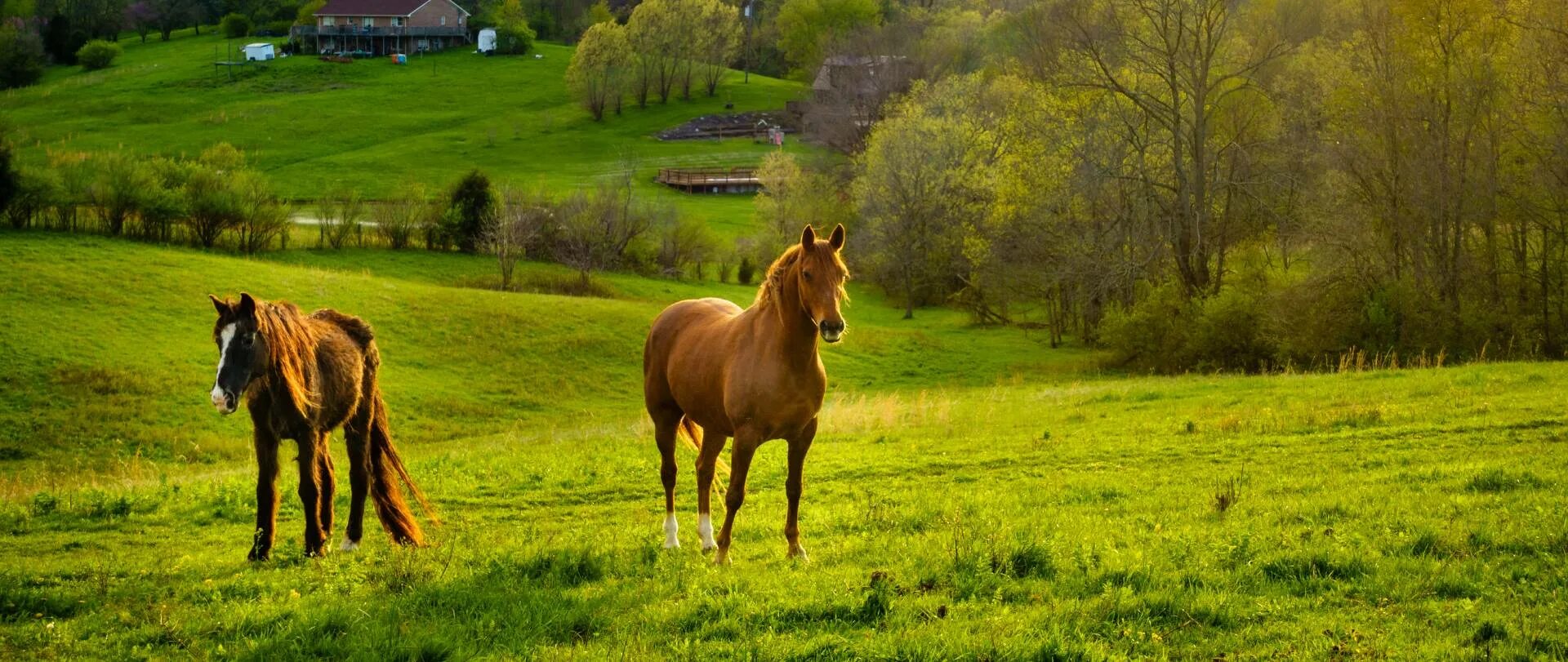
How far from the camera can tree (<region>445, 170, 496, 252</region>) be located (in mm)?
57312

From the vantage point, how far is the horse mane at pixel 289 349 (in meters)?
9.56

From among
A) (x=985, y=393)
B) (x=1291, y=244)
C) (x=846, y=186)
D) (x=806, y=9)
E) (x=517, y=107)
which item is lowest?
(x=985, y=393)

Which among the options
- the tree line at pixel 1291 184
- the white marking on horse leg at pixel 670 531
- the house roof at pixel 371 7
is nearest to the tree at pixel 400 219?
the tree line at pixel 1291 184

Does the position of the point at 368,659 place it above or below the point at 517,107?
below

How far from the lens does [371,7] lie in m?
125

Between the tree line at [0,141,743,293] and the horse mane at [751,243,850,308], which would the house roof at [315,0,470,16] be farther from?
the horse mane at [751,243,850,308]

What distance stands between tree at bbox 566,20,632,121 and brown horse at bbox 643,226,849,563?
103 m

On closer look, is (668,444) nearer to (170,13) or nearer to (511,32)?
(511,32)

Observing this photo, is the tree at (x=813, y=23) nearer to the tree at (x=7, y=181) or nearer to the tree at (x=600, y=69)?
the tree at (x=600, y=69)

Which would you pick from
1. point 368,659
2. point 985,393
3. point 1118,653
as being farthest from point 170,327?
point 1118,653

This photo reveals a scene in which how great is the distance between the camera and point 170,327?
35.4 meters

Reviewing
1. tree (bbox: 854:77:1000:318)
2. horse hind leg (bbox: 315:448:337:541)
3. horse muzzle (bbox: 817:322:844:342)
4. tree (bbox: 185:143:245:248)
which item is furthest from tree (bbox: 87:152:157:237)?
horse muzzle (bbox: 817:322:844:342)

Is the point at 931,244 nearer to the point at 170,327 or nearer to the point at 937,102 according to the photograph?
the point at 937,102

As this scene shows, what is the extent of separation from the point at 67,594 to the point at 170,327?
101 feet
